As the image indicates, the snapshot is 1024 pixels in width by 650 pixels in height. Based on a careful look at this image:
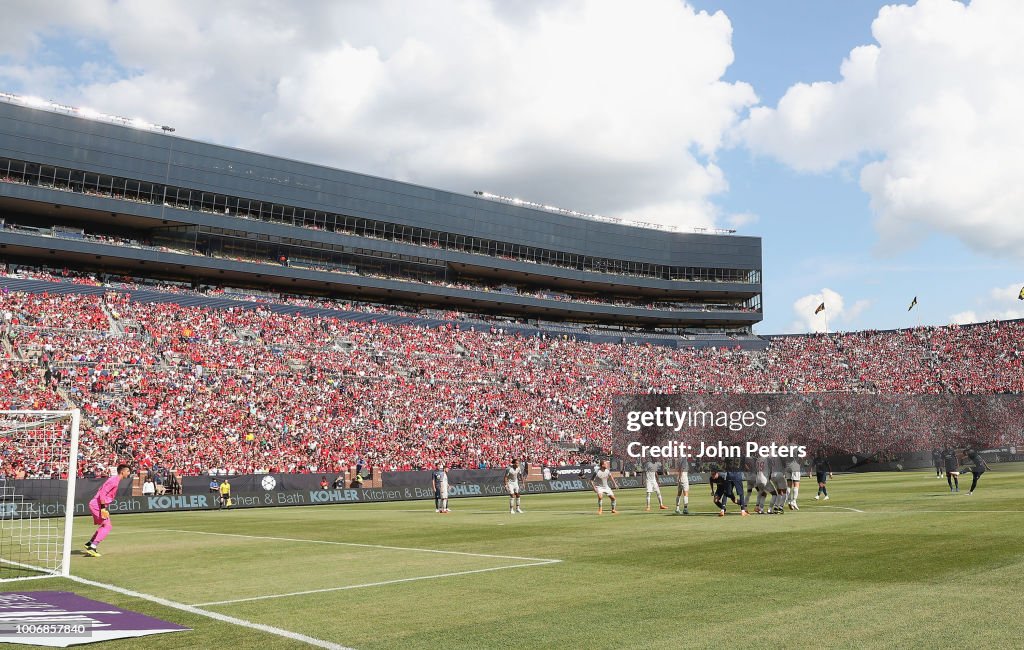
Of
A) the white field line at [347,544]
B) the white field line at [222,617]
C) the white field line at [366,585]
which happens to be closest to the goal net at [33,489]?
the white field line at [347,544]

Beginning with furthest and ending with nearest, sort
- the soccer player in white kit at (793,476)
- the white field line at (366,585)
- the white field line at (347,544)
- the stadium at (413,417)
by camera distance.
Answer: the soccer player in white kit at (793,476) → the white field line at (347,544) → the white field line at (366,585) → the stadium at (413,417)

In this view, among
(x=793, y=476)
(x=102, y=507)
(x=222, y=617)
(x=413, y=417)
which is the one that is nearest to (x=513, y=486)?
(x=793, y=476)

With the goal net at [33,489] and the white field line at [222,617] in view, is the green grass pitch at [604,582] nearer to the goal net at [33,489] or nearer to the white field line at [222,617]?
the white field line at [222,617]

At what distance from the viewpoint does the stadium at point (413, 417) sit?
11.1 meters

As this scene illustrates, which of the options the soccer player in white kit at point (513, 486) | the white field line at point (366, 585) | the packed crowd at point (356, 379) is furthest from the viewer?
the packed crowd at point (356, 379)

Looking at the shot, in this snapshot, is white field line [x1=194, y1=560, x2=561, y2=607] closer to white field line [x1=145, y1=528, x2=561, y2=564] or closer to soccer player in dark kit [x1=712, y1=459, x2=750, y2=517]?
white field line [x1=145, y1=528, x2=561, y2=564]

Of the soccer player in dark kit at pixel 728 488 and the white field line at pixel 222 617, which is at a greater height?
the soccer player in dark kit at pixel 728 488

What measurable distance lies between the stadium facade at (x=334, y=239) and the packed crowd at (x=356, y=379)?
11.2 m

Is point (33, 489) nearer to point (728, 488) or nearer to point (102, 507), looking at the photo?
point (102, 507)

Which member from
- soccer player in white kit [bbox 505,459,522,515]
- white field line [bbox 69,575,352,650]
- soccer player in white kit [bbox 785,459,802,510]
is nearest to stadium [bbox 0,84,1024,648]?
white field line [bbox 69,575,352,650]

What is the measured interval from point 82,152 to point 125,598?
65.3 metres

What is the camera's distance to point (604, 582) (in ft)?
41.1

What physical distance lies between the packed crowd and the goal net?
93 centimetres

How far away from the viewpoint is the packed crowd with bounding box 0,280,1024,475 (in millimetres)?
47906
